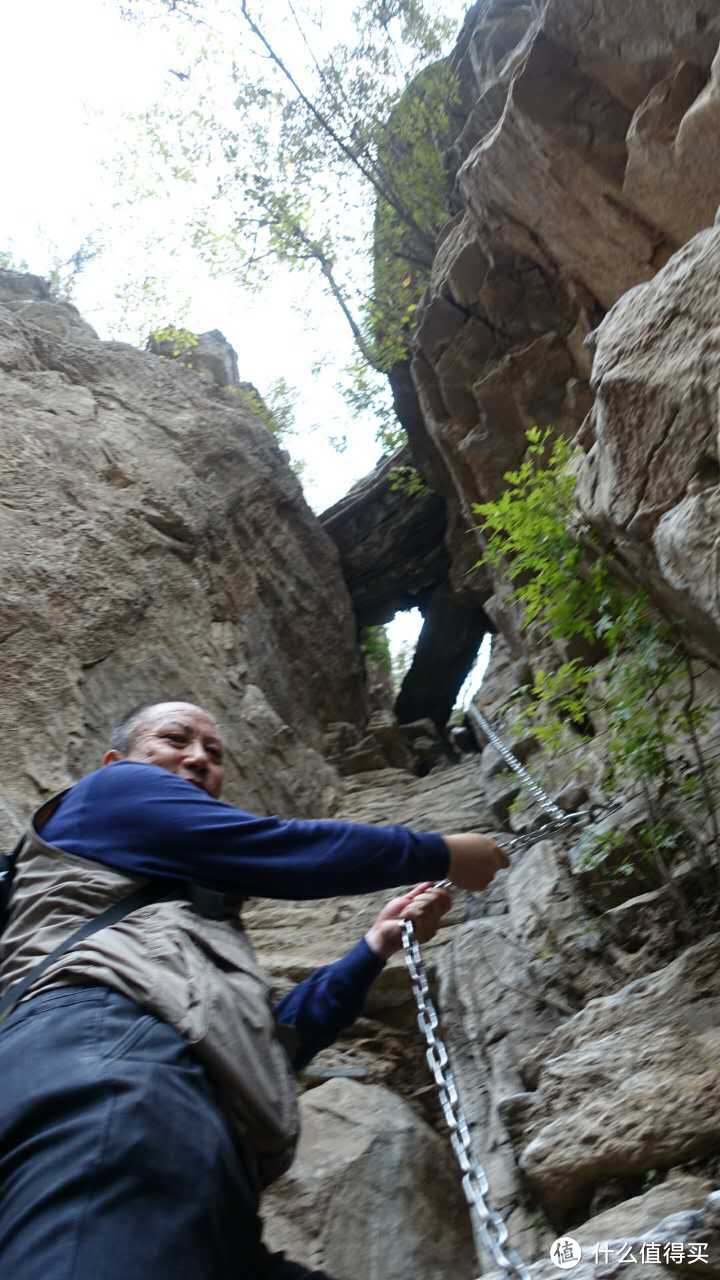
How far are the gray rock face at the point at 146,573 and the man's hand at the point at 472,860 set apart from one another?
10.2 feet

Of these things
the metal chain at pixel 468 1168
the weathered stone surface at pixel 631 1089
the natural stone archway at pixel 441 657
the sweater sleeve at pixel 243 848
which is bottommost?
the weathered stone surface at pixel 631 1089

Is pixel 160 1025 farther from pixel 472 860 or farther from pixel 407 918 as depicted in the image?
pixel 407 918

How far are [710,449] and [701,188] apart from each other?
304 centimetres

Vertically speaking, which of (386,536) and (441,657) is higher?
(386,536)

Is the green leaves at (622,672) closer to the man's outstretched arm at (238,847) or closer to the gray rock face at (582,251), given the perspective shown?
the gray rock face at (582,251)

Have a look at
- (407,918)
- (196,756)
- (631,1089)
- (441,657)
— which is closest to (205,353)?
(441,657)

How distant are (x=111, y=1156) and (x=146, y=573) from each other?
249 inches

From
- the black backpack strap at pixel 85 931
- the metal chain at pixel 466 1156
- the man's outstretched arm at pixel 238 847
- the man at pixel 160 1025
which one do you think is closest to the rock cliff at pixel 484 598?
the metal chain at pixel 466 1156

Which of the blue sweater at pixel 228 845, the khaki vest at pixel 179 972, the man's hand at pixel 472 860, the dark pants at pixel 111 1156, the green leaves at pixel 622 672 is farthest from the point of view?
the green leaves at pixel 622 672

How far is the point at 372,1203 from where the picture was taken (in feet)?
10.9

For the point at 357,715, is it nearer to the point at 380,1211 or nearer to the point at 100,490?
the point at 100,490

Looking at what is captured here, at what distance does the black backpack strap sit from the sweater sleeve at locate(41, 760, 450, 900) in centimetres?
5

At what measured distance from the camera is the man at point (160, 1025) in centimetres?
182

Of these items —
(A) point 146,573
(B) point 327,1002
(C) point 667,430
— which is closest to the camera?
(B) point 327,1002
